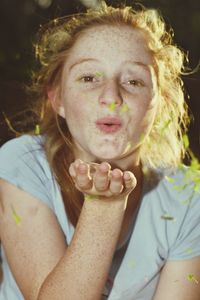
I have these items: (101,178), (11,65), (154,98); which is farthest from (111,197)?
(11,65)

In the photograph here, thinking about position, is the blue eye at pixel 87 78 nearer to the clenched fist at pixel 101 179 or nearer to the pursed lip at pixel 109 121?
the pursed lip at pixel 109 121

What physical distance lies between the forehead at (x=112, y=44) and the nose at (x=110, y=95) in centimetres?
7

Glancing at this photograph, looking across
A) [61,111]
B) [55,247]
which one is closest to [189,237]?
[55,247]

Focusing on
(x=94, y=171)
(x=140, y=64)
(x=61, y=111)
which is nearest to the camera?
(x=94, y=171)

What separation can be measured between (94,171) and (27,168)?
32 cm

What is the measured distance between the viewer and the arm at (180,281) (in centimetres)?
162

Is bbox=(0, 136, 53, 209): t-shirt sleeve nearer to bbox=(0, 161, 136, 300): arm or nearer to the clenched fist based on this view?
bbox=(0, 161, 136, 300): arm

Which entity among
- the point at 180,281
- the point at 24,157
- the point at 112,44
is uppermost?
the point at 112,44

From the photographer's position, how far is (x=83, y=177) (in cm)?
129

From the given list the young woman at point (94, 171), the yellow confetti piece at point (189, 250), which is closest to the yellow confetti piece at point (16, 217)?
the young woman at point (94, 171)

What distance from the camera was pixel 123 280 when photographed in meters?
1.65

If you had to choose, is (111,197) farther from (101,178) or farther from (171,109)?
(171,109)

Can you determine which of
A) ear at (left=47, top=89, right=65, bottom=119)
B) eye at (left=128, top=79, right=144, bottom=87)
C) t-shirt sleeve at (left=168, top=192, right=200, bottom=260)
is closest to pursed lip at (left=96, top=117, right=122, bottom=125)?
eye at (left=128, top=79, right=144, bottom=87)

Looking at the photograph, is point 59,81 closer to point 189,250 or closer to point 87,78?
point 87,78
